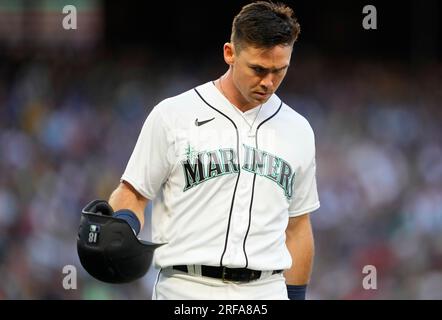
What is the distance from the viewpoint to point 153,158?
3.17 metres

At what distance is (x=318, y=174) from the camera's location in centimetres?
827

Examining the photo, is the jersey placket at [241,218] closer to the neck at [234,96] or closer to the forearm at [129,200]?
the neck at [234,96]

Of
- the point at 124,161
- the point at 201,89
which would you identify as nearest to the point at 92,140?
the point at 124,161

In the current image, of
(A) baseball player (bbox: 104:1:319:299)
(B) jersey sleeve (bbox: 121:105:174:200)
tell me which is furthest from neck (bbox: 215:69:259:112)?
(B) jersey sleeve (bbox: 121:105:174:200)

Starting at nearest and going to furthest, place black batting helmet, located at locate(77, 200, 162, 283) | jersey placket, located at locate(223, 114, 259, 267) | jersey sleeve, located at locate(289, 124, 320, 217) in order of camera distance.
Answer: black batting helmet, located at locate(77, 200, 162, 283) → jersey placket, located at locate(223, 114, 259, 267) → jersey sleeve, located at locate(289, 124, 320, 217)

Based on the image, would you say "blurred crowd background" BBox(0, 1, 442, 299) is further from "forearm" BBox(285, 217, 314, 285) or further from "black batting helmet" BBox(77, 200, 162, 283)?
"black batting helmet" BBox(77, 200, 162, 283)

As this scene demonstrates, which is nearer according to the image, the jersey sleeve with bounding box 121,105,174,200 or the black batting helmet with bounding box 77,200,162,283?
the black batting helmet with bounding box 77,200,162,283

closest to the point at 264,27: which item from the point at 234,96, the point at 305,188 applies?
the point at 234,96

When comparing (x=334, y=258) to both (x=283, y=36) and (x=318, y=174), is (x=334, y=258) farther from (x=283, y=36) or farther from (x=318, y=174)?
(x=283, y=36)

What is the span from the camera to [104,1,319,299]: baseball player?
312cm

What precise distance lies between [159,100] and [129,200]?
239 inches

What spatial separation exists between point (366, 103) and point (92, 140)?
2.80 meters

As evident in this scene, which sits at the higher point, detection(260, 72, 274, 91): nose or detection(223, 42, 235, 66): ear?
detection(223, 42, 235, 66): ear

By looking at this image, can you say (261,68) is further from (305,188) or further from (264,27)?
(305,188)
